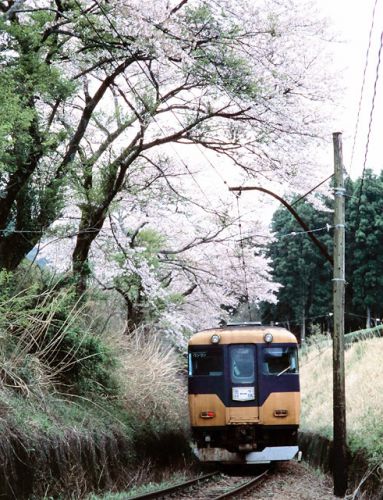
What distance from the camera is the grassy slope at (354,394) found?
10.9 meters

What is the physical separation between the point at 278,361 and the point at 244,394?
32.3 inches

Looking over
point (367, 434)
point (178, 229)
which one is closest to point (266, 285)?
point (178, 229)

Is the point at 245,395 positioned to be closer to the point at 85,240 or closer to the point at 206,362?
the point at 206,362

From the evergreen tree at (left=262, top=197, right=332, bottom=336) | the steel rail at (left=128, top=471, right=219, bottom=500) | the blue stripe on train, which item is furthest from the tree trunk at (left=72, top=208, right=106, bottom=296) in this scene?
the evergreen tree at (left=262, top=197, right=332, bottom=336)

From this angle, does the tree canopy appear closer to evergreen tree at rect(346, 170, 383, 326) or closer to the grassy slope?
the grassy slope

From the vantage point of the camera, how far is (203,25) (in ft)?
29.0

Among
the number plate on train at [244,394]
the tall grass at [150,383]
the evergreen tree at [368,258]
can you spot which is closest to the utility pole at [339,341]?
the number plate on train at [244,394]

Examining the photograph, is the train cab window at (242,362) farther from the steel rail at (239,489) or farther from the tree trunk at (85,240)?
the tree trunk at (85,240)

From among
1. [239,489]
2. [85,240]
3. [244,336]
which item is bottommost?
[239,489]

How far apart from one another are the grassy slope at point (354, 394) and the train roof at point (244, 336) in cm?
194

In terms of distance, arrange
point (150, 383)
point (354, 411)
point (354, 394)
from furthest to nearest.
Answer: point (354, 394) < point (354, 411) < point (150, 383)

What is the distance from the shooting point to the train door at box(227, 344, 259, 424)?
11805 mm

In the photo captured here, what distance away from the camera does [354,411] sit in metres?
13.6

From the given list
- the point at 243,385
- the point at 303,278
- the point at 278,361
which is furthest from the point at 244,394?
the point at 303,278
